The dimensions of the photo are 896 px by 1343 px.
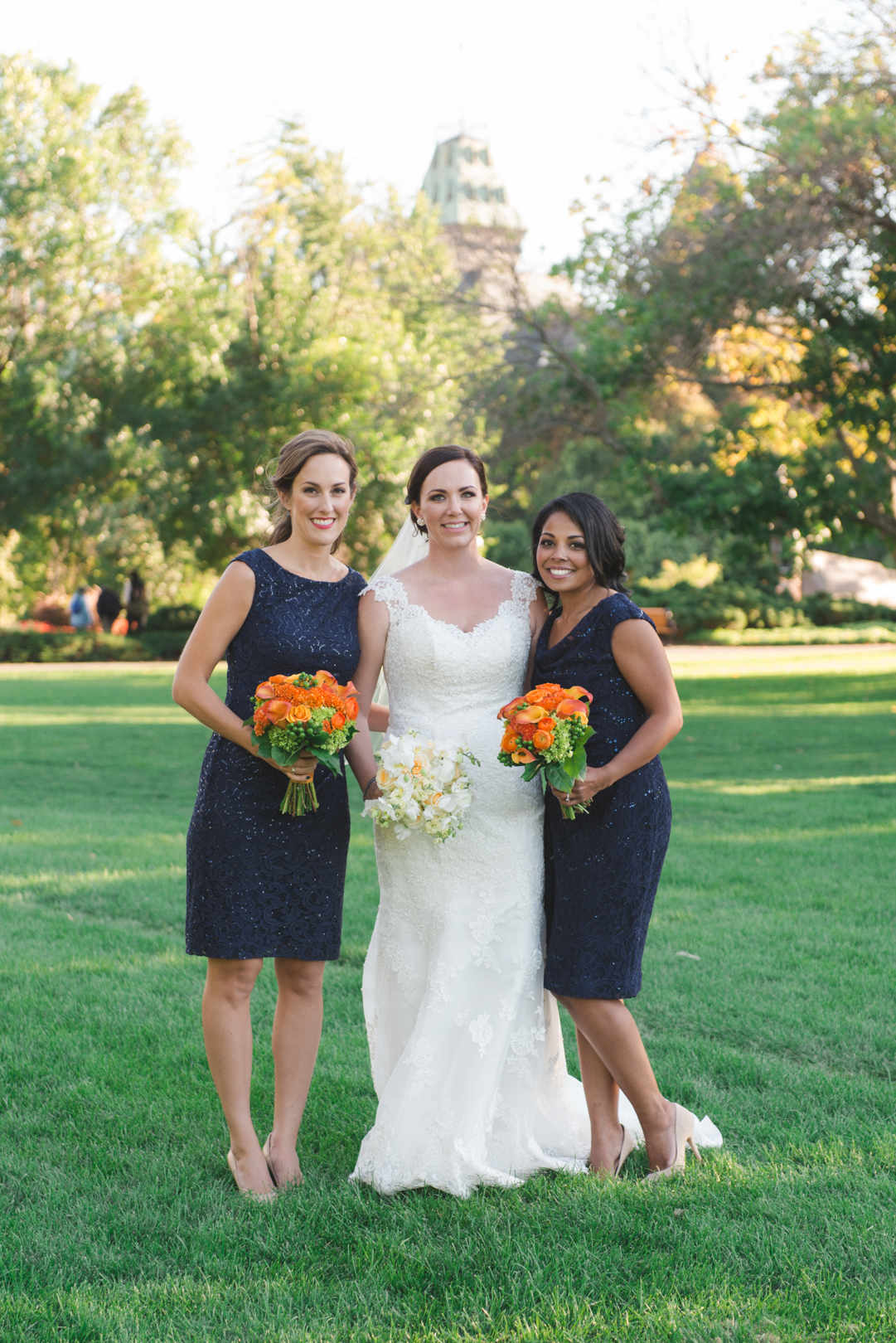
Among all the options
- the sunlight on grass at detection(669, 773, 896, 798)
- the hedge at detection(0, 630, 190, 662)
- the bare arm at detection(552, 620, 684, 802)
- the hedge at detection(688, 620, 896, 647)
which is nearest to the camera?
the bare arm at detection(552, 620, 684, 802)

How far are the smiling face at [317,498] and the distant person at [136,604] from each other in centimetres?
3107

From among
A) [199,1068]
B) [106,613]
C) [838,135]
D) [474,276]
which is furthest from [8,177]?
[199,1068]

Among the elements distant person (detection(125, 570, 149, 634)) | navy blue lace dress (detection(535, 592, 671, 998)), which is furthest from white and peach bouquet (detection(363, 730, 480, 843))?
distant person (detection(125, 570, 149, 634))

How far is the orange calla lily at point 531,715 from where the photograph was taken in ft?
10.7

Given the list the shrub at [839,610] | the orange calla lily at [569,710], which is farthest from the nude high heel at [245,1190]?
the shrub at [839,610]

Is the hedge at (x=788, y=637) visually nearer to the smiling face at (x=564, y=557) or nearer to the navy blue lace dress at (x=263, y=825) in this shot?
the smiling face at (x=564, y=557)

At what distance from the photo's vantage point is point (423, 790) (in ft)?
11.5

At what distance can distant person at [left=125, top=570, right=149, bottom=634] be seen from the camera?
34.2 metres

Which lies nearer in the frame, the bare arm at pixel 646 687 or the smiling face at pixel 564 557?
the bare arm at pixel 646 687

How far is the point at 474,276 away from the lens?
2097 centimetres

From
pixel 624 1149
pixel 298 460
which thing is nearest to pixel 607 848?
pixel 624 1149

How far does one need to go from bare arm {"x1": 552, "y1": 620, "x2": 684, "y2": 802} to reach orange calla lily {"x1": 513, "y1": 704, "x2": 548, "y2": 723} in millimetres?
341

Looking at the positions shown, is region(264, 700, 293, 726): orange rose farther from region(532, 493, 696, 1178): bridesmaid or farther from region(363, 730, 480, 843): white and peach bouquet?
region(532, 493, 696, 1178): bridesmaid

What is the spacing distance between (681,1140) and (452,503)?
2.16 m
